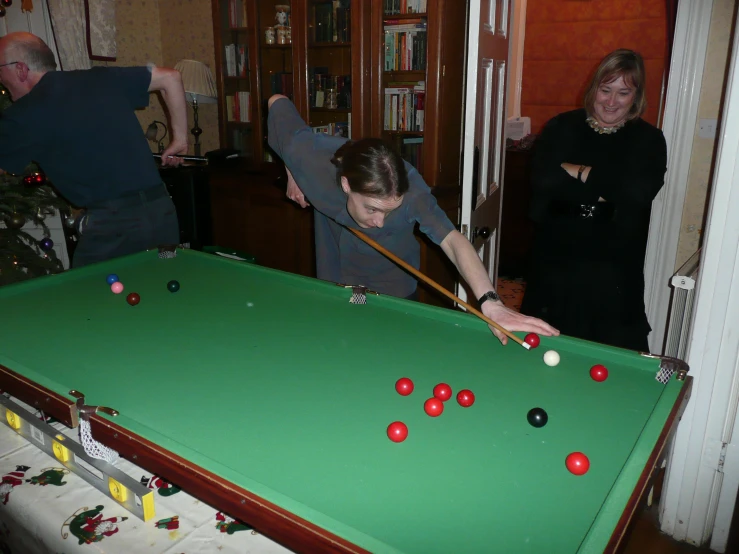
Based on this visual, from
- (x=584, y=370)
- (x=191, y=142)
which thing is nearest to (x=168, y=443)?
(x=584, y=370)

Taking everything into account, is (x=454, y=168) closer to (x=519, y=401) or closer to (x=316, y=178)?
(x=316, y=178)

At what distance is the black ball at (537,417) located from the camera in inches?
45.5

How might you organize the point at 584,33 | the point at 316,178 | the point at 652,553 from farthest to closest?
the point at 584,33
the point at 316,178
the point at 652,553

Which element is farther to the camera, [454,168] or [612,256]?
[454,168]

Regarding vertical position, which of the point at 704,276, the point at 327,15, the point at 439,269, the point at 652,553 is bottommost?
the point at 652,553

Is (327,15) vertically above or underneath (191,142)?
above

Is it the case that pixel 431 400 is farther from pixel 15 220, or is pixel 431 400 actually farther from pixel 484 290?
pixel 15 220

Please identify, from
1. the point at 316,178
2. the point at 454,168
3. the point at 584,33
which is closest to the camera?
the point at 316,178

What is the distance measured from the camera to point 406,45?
10.6 ft

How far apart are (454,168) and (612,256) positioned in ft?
4.68

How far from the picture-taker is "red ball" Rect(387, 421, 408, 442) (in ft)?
3.66

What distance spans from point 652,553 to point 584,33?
4.00m

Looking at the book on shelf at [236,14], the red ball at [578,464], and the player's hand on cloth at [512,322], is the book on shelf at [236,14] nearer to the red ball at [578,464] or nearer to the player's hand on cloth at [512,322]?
the player's hand on cloth at [512,322]

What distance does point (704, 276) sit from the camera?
171 cm
